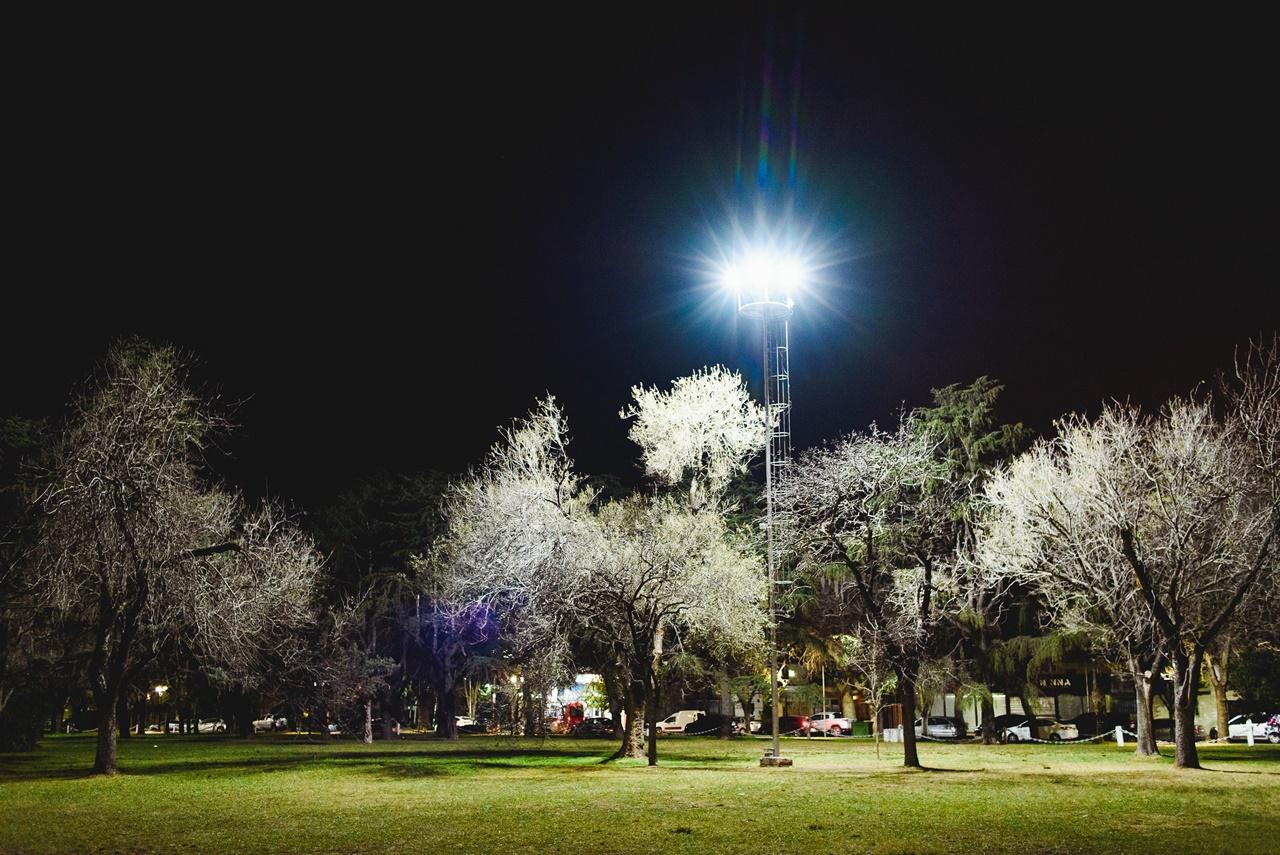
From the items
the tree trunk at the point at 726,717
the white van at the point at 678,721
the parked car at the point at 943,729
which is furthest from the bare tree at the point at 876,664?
the white van at the point at 678,721

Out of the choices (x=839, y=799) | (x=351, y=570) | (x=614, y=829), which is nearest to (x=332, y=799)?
(x=614, y=829)

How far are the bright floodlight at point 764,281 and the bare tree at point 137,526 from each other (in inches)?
546

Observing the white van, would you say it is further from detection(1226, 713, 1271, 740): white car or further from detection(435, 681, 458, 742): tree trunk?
detection(1226, 713, 1271, 740): white car

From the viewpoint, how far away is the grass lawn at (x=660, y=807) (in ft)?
45.3

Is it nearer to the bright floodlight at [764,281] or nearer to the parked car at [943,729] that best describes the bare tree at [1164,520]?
the bright floodlight at [764,281]

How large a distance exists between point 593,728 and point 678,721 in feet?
36.3

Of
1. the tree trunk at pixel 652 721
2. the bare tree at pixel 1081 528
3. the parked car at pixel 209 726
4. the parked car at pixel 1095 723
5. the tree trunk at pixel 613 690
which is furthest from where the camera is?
the parked car at pixel 209 726

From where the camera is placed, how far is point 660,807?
1828 cm

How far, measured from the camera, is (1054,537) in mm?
27750

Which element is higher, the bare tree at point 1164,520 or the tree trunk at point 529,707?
the bare tree at point 1164,520

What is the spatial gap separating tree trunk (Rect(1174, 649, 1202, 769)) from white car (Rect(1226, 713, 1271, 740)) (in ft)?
67.1

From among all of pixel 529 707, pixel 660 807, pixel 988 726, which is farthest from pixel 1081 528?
pixel 529 707

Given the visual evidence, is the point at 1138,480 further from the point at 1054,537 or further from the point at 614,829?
the point at 614,829

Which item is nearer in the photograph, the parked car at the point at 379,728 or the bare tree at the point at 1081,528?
the bare tree at the point at 1081,528
